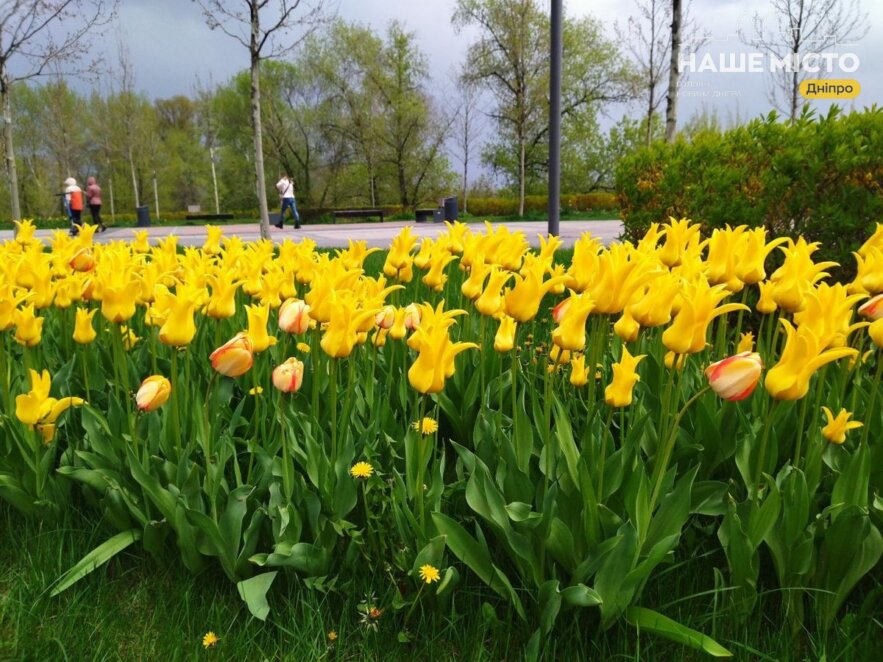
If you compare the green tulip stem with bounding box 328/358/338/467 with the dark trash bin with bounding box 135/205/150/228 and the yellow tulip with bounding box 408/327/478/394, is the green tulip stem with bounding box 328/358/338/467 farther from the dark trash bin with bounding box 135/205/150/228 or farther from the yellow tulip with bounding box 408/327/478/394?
the dark trash bin with bounding box 135/205/150/228

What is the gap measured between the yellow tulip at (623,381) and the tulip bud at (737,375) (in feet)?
0.75

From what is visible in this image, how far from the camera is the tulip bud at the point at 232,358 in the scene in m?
1.63

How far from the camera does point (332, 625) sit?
175cm

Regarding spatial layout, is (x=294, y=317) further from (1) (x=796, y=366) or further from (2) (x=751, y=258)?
(2) (x=751, y=258)

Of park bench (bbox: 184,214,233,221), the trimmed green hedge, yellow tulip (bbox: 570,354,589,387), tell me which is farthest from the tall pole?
park bench (bbox: 184,214,233,221)

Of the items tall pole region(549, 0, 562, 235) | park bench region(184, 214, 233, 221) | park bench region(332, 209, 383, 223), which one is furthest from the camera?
park bench region(184, 214, 233, 221)

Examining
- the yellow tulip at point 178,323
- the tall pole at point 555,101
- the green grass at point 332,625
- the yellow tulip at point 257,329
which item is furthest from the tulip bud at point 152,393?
the tall pole at point 555,101

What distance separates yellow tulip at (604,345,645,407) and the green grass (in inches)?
17.3

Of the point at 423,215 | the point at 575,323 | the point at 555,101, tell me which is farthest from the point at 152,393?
the point at 423,215

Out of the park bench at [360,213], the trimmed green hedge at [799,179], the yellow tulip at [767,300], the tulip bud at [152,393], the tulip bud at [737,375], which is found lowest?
the tulip bud at [152,393]

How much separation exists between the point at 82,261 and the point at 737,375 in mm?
2535

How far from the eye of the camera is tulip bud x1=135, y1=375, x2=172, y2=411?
5.55 feet

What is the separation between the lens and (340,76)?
3384cm

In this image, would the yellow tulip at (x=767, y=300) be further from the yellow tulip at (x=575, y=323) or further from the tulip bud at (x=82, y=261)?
the tulip bud at (x=82, y=261)
